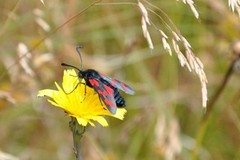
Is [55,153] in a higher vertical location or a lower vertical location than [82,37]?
lower

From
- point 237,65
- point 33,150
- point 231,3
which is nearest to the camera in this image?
point 231,3

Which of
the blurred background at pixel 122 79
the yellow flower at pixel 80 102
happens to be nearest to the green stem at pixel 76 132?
the yellow flower at pixel 80 102

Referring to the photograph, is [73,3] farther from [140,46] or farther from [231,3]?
[231,3]

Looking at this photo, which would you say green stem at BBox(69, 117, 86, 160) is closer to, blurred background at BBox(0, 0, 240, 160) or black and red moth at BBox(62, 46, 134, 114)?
black and red moth at BBox(62, 46, 134, 114)

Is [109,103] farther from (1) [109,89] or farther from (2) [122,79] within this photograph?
(2) [122,79]

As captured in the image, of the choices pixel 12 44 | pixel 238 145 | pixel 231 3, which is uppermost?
pixel 231 3

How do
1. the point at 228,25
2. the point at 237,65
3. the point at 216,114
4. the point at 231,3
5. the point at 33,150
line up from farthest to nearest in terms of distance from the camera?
the point at 228,25 → the point at 216,114 → the point at 33,150 → the point at 237,65 → the point at 231,3

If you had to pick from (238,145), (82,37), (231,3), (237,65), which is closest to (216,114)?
(238,145)

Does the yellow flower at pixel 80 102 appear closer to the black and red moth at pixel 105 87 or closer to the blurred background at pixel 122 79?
the black and red moth at pixel 105 87

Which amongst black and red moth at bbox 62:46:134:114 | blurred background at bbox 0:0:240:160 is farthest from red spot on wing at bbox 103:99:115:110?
blurred background at bbox 0:0:240:160
